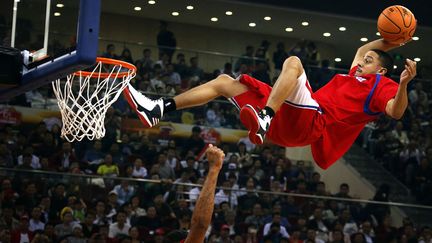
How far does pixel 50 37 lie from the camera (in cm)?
873

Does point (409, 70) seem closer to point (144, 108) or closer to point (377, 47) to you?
point (377, 47)

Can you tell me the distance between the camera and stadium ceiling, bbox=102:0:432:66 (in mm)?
23641

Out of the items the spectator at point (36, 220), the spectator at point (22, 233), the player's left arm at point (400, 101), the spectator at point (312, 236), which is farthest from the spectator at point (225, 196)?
the player's left arm at point (400, 101)

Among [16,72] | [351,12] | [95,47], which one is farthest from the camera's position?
[351,12]

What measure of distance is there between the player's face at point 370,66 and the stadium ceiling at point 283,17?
14.3 meters

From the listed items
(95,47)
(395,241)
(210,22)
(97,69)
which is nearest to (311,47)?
(210,22)

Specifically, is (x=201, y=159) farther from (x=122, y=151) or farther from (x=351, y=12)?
(x=351, y=12)

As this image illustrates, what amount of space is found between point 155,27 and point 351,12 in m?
6.78

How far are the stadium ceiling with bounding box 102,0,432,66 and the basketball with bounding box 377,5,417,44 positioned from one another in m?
14.3

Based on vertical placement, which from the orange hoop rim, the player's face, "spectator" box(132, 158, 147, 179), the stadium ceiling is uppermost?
the stadium ceiling

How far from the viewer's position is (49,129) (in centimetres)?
1795

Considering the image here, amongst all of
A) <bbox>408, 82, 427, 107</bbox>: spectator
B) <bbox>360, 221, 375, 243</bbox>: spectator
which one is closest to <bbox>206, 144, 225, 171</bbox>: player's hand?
<bbox>360, 221, 375, 243</bbox>: spectator

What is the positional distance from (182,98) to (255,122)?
106 centimetres

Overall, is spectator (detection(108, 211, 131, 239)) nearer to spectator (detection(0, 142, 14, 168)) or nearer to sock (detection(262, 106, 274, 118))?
spectator (detection(0, 142, 14, 168))
